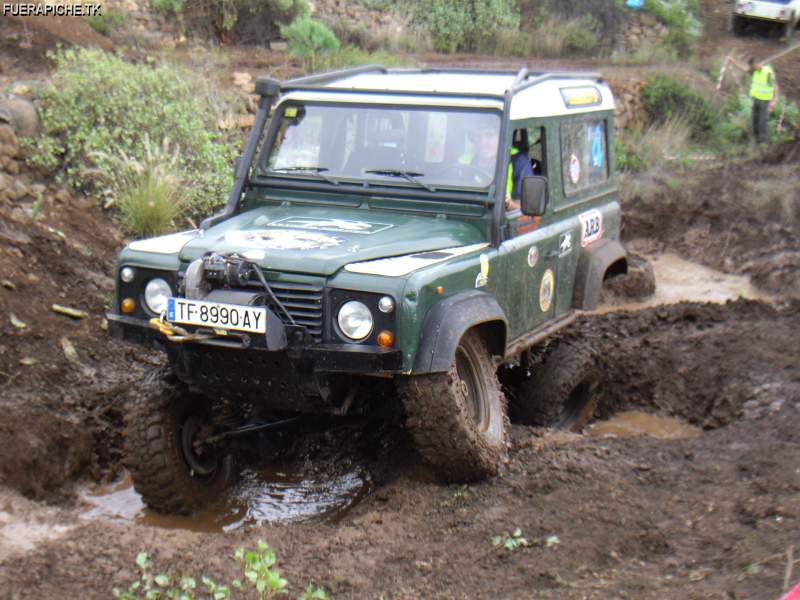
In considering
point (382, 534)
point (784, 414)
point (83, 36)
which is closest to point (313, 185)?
point (382, 534)

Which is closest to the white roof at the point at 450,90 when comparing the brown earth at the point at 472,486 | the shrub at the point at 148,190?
the brown earth at the point at 472,486

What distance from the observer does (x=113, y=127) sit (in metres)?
9.32

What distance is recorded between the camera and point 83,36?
11727 mm

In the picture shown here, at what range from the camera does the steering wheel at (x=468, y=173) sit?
5574mm

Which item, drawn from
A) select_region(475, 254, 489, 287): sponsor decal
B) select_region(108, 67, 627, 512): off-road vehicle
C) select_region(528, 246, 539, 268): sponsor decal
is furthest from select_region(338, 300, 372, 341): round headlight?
select_region(528, 246, 539, 268): sponsor decal

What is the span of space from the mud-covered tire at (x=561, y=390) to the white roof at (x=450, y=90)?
1.63 meters

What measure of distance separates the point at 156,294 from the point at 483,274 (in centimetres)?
166

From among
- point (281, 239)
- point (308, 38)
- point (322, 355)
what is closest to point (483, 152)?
point (281, 239)

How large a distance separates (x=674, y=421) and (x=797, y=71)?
1692cm

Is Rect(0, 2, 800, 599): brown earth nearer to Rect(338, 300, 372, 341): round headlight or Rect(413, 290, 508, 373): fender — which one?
Rect(413, 290, 508, 373): fender

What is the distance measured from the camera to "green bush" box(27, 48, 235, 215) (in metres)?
8.77

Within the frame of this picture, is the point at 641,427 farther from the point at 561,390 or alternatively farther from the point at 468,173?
the point at 468,173

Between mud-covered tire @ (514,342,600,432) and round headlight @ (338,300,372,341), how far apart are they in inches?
94.8

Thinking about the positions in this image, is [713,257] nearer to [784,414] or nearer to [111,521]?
[784,414]
